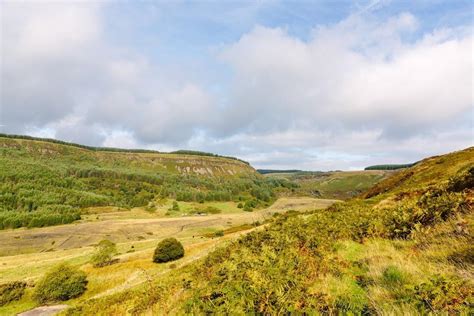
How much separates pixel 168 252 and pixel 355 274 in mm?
35682

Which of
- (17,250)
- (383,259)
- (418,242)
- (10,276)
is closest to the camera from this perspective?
(383,259)

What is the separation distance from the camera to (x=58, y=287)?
31141 mm

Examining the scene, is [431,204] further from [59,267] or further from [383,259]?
[59,267]

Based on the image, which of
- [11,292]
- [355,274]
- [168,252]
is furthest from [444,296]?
[11,292]

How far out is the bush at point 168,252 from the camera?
39.3 m

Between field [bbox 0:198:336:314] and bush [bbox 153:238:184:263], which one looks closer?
bush [bbox 153:238:184:263]

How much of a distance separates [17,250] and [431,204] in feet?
373

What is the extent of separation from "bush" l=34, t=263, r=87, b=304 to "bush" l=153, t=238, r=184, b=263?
1047 cm

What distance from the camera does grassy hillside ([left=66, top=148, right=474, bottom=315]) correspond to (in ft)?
18.5

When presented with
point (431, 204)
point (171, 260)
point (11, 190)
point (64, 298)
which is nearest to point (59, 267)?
point (64, 298)

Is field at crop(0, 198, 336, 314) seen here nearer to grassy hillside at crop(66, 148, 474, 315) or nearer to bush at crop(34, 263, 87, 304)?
bush at crop(34, 263, 87, 304)

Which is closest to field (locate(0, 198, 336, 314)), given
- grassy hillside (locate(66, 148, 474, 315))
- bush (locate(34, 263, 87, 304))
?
bush (locate(34, 263, 87, 304))

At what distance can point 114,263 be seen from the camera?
43312mm

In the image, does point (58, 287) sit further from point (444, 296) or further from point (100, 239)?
point (100, 239)
